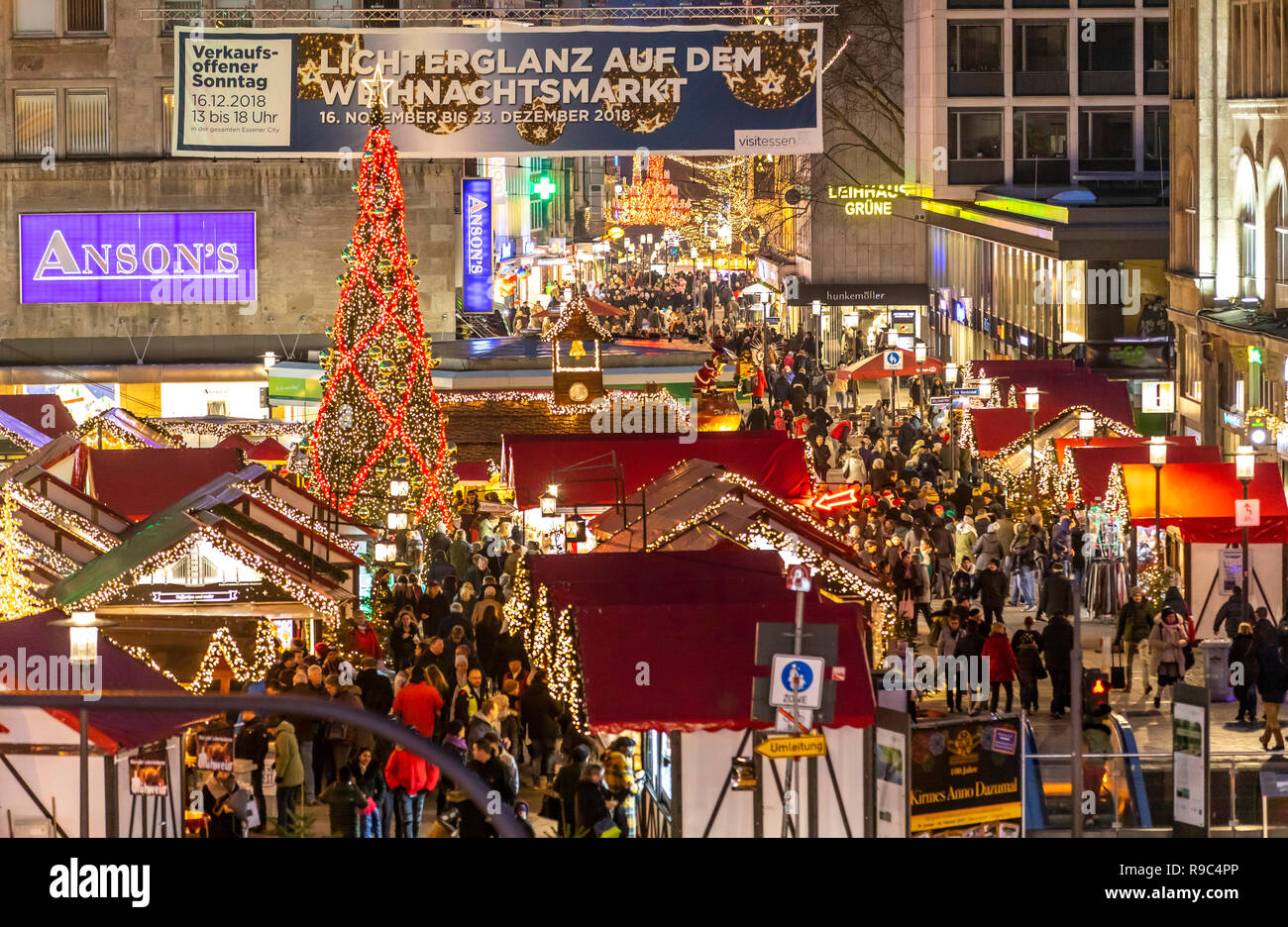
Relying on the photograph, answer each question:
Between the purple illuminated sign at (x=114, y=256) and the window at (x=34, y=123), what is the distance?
1.45m

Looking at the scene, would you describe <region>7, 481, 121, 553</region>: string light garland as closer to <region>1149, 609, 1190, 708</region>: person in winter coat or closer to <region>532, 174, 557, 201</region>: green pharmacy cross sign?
<region>1149, 609, 1190, 708</region>: person in winter coat

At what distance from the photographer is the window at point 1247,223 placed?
38.0m

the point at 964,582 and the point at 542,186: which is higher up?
the point at 542,186

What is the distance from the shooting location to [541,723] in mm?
17469

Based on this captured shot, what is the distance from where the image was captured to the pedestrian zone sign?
502 inches

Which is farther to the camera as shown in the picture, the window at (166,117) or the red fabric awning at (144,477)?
the window at (166,117)

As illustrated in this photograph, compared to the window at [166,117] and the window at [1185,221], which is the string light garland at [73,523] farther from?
the window at [1185,221]

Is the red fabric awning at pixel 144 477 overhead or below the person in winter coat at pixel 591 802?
overhead

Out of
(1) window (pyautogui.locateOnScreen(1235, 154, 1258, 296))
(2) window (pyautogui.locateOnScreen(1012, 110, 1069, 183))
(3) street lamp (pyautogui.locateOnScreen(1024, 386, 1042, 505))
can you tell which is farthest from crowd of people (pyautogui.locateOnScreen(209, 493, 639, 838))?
(2) window (pyautogui.locateOnScreen(1012, 110, 1069, 183))

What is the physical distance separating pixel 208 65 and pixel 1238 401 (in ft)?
58.7

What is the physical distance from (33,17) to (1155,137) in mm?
32605

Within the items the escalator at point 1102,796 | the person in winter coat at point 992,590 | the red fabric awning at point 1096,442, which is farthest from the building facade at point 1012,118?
the escalator at point 1102,796

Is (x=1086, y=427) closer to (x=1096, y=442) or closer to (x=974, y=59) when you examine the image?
(x=1096, y=442)

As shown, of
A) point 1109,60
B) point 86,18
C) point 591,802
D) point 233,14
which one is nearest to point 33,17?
point 86,18
